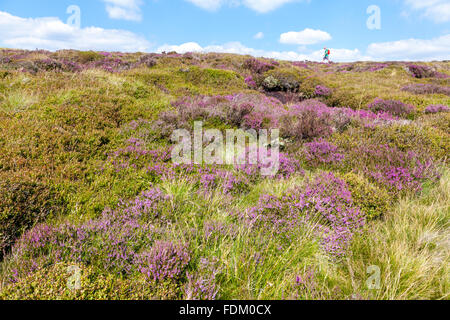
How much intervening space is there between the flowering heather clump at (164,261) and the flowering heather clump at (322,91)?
41.3ft

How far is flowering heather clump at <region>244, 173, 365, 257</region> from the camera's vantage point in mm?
3068

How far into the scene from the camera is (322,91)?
12.8 meters

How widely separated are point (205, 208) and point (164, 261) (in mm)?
1335

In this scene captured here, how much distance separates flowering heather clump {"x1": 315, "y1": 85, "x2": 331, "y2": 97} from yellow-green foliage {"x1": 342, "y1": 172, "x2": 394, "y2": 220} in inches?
392

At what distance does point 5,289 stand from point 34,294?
288mm

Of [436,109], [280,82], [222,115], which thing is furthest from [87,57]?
[436,109]

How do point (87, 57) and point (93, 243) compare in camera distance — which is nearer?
point (93, 243)

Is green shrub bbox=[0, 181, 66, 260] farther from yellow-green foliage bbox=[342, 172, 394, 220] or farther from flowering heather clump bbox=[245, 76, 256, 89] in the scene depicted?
flowering heather clump bbox=[245, 76, 256, 89]

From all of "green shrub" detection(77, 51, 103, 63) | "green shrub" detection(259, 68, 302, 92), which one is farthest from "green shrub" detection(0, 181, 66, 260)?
"green shrub" detection(77, 51, 103, 63)

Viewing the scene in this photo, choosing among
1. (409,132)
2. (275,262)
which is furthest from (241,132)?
(275,262)

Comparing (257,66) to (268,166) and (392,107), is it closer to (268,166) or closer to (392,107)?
(392,107)

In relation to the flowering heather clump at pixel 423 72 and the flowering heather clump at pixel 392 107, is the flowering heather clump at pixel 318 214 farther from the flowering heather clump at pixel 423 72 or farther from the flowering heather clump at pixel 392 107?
the flowering heather clump at pixel 423 72
